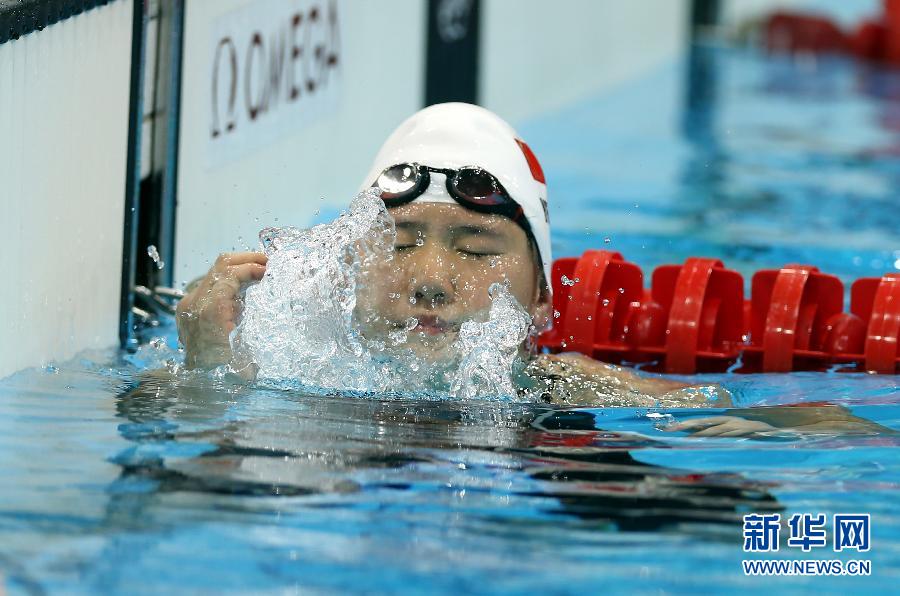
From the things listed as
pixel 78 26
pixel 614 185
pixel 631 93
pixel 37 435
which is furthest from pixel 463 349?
pixel 631 93

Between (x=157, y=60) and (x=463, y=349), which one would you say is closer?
(x=463, y=349)

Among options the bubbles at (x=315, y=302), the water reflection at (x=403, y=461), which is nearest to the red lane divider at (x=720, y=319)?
the bubbles at (x=315, y=302)

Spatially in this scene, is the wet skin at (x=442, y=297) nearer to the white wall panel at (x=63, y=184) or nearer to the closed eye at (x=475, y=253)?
the closed eye at (x=475, y=253)

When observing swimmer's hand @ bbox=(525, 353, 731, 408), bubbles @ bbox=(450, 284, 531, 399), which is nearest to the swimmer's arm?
swimmer's hand @ bbox=(525, 353, 731, 408)

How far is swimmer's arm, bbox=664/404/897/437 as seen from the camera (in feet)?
7.80

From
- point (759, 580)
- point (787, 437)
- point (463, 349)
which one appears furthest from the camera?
point (463, 349)

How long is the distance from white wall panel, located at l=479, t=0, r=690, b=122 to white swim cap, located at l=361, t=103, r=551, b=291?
4.22 m

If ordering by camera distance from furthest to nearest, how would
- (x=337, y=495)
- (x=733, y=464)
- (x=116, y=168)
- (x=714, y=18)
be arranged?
(x=714, y=18) < (x=116, y=168) < (x=733, y=464) < (x=337, y=495)

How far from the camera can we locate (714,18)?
1331 cm

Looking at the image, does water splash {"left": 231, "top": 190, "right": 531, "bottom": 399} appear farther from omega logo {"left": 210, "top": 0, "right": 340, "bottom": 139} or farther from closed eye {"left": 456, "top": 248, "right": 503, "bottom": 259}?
omega logo {"left": 210, "top": 0, "right": 340, "bottom": 139}

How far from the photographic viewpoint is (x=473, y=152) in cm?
282

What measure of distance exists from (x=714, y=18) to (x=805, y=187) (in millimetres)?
7458

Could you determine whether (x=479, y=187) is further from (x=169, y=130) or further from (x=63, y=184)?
(x=169, y=130)

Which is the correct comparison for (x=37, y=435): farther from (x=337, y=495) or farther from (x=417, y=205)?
(x=417, y=205)
